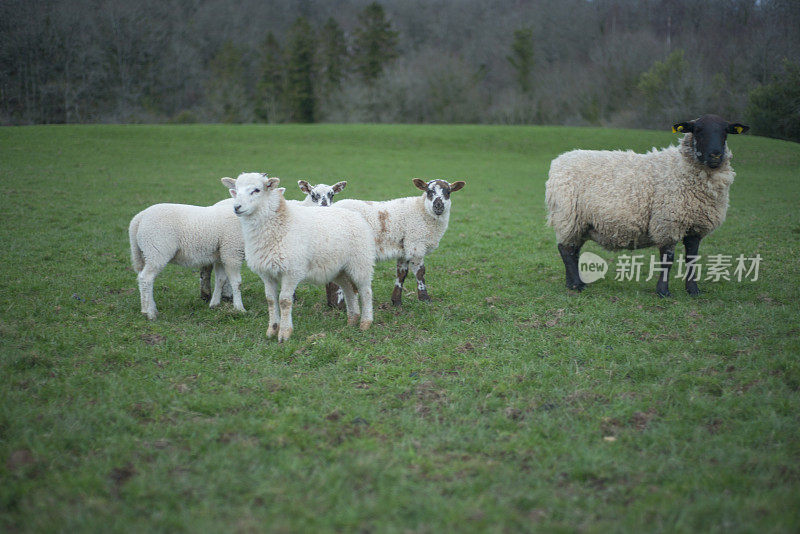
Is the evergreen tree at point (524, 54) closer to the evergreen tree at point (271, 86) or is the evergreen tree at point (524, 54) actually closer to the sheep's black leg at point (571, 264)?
the evergreen tree at point (271, 86)

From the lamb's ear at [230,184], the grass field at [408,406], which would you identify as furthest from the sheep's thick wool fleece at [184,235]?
the grass field at [408,406]

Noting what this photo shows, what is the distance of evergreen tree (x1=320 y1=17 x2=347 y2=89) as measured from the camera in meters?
61.3

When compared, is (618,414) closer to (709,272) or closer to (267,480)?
(267,480)

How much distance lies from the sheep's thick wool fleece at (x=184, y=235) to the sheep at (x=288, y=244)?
3.64ft

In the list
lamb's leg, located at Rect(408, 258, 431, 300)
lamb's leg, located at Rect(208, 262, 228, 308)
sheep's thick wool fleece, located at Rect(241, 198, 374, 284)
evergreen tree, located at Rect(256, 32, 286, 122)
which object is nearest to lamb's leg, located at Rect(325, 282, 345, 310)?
sheep's thick wool fleece, located at Rect(241, 198, 374, 284)

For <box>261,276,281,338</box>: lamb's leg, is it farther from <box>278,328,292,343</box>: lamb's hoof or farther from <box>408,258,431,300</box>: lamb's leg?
<box>408,258,431,300</box>: lamb's leg

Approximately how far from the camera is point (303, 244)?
6914 millimetres

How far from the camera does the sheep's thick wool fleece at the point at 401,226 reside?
8703mm

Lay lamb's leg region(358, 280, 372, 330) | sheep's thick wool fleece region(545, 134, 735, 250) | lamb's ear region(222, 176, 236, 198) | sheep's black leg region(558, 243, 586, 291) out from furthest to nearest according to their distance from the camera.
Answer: sheep's black leg region(558, 243, 586, 291), sheep's thick wool fleece region(545, 134, 735, 250), lamb's leg region(358, 280, 372, 330), lamb's ear region(222, 176, 236, 198)

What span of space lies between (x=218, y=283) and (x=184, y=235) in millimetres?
1019

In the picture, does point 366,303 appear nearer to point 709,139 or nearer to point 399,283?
point 399,283

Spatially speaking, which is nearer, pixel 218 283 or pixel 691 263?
pixel 218 283

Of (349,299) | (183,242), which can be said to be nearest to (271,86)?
(183,242)

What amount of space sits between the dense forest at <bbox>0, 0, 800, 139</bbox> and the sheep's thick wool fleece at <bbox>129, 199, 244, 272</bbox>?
135 ft
